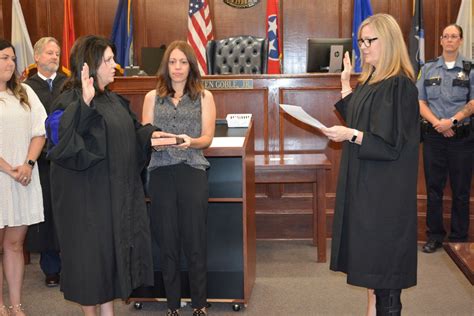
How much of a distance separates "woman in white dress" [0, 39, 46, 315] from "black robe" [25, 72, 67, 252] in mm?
A: 691

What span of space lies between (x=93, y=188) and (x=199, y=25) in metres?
4.87

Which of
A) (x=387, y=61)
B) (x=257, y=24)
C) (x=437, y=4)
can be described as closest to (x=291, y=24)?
(x=257, y=24)

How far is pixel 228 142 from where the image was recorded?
12.5ft

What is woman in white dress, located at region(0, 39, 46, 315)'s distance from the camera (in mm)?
3504

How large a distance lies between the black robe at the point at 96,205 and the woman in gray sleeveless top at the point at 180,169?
58cm

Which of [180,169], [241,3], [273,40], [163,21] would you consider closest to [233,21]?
[241,3]

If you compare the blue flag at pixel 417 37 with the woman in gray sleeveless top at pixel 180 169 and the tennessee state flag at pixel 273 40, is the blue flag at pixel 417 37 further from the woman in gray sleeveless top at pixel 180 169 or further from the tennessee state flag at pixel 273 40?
the woman in gray sleeveless top at pixel 180 169

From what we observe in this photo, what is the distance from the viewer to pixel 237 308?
3.95 meters

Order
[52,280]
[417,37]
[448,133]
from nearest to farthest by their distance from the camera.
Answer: [52,280] < [448,133] < [417,37]

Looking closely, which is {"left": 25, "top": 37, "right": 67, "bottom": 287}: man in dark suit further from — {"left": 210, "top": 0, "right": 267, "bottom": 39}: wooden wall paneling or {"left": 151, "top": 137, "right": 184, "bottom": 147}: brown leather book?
{"left": 210, "top": 0, "right": 267, "bottom": 39}: wooden wall paneling

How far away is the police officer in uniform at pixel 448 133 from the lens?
5023 mm

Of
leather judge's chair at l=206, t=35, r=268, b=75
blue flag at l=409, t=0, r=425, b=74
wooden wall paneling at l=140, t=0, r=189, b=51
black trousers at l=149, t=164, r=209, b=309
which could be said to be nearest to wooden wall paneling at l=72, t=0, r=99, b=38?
wooden wall paneling at l=140, t=0, r=189, b=51

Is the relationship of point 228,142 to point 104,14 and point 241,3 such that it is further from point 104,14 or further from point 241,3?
point 104,14

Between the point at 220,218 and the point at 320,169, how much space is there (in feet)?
4.07
